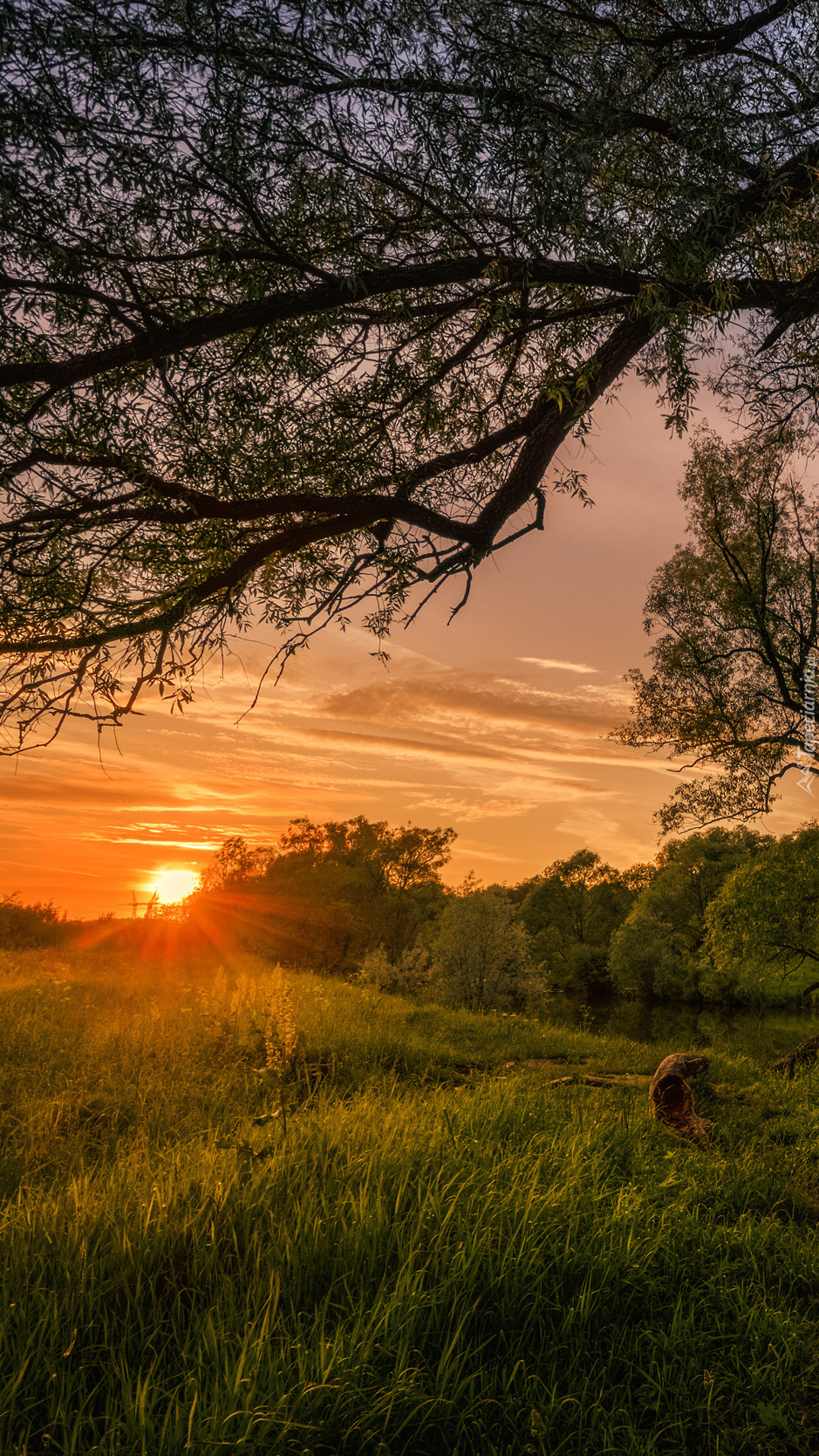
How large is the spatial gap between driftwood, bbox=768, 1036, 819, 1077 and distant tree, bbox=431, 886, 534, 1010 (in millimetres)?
13952

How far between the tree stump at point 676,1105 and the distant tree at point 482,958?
59.3ft

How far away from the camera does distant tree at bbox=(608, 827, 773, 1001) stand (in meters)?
46.6

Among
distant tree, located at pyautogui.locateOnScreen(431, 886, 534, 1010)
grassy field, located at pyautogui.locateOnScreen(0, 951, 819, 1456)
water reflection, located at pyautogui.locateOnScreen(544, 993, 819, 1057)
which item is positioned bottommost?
water reflection, located at pyautogui.locateOnScreen(544, 993, 819, 1057)

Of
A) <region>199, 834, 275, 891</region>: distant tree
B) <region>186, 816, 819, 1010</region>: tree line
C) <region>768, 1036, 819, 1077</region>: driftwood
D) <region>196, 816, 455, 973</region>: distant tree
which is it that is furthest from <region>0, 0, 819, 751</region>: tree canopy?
<region>199, 834, 275, 891</region>: distant tree

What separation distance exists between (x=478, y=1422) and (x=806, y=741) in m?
14.9

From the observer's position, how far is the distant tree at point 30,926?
28.7 meters

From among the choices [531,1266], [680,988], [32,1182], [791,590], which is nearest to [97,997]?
[32,1182]

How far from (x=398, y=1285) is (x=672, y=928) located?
5089 centimetres

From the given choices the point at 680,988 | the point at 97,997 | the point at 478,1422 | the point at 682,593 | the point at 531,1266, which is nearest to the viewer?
the point at 478,1422

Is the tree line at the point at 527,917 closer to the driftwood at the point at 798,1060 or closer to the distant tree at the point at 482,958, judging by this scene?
the distant tree at the point at 482,958

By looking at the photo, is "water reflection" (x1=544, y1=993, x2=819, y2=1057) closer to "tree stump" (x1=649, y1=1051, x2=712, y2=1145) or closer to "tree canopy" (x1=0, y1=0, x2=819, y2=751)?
"tree stump" (x1=649, y1=1051, x2=712, y2=1145)

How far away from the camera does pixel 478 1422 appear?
8.64ft

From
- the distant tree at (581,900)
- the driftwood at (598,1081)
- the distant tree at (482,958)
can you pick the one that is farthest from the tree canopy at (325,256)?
the distant tree at (581,900)

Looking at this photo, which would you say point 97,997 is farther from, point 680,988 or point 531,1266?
point 680,988
